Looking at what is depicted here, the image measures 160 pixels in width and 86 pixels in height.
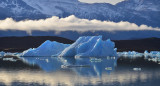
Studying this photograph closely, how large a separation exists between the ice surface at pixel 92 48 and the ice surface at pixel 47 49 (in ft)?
16.6

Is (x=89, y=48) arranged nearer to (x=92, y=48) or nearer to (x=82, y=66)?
(x=92, y=48)

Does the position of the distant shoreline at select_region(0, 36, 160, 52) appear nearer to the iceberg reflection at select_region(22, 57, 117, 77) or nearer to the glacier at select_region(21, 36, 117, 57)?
the glacier at select_region(21, 36, 117, 57)

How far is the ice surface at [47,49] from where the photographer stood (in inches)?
2696

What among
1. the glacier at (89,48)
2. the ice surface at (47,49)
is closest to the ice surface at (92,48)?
the glacier at (89,48)

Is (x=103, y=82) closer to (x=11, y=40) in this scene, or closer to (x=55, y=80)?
(x=55, y=80)

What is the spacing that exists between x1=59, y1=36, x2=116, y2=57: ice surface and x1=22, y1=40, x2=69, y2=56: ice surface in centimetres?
506

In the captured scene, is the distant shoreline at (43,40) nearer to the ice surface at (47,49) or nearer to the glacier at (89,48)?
the ice surface at (47,49)

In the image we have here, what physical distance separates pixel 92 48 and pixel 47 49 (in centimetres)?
1243

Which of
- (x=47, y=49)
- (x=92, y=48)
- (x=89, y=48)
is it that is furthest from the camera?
(x=47, y=49)

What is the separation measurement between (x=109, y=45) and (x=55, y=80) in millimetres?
35636

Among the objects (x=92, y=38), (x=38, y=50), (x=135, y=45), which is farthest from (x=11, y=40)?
(x=92, y=38)

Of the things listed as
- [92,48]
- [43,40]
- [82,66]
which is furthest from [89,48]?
[43,40]

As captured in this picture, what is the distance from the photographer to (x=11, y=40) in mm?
185250

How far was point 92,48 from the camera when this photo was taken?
203 ft
